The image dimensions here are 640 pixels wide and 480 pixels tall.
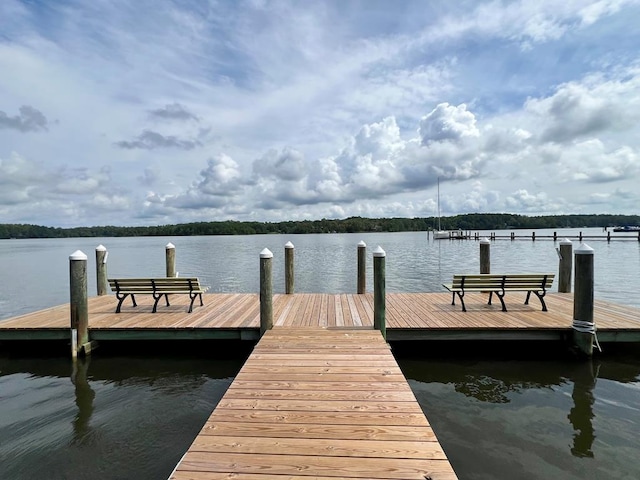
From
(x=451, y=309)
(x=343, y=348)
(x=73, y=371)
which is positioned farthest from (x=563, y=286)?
(x=73, y=371)

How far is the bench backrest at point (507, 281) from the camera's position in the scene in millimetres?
7465

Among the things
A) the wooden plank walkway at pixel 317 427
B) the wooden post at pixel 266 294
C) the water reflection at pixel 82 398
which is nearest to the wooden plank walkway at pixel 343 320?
→ the wooden post at pixel 266 294

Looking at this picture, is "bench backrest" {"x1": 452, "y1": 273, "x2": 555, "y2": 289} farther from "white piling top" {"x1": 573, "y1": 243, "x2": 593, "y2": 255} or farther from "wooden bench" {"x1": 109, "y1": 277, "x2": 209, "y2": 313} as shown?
"wooden bench" {"x1": 109, "y1": 277, "x2": 209, "y2": 313}

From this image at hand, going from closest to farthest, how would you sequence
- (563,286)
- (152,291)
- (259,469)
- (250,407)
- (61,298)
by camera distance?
(259,469) → (250,407) → (152,291) → (563,286) → (61,298)

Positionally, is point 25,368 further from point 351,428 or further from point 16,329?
point 351,428

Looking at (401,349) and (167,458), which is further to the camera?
(401,349)

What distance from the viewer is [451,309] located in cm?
794

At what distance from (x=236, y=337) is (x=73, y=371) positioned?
9.48 feet

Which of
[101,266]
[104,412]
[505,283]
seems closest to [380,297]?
[505,283]

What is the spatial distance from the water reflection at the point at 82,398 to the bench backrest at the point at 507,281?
6.73 m

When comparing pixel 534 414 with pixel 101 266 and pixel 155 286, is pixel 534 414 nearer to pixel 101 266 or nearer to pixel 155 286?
pixel 155 286

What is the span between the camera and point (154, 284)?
25.8ft

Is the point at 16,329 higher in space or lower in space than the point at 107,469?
higher

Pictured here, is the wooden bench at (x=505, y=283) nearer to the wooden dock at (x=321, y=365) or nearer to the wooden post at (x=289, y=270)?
the wooden dock at (x=321, y=365)
